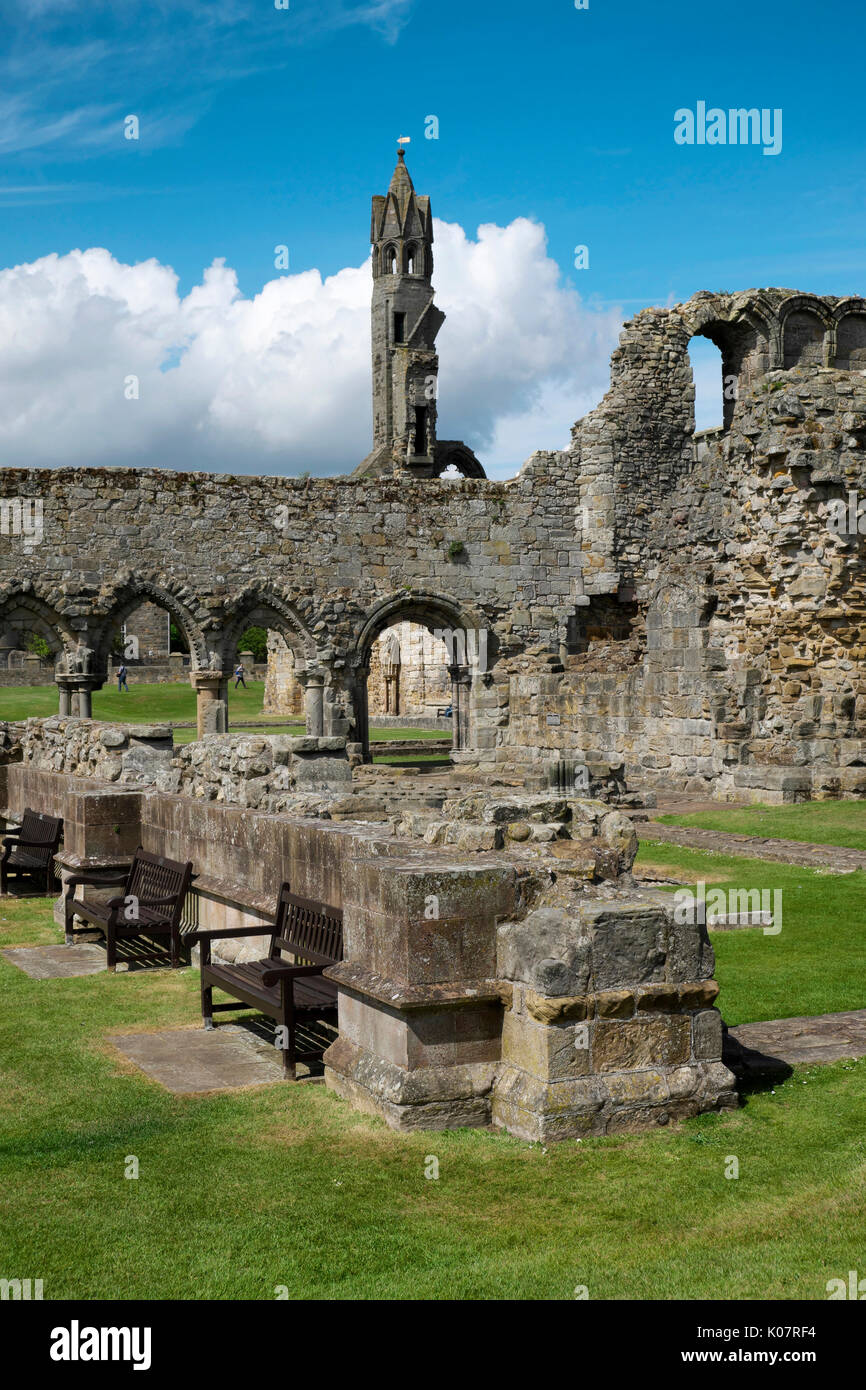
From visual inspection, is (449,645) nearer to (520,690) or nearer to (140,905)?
(520,690)

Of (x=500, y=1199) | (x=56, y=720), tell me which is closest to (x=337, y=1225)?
(x=500, y=1199)

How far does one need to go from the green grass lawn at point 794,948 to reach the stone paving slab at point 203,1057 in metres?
2.25

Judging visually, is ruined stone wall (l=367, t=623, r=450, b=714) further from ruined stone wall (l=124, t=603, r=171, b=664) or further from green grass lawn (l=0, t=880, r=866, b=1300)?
green grass lawn (l=0, t=880, r=866, b=1300)

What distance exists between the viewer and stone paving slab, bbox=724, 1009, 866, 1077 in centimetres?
552

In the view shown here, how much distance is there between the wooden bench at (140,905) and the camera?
807cm

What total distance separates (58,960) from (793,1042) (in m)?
4.81

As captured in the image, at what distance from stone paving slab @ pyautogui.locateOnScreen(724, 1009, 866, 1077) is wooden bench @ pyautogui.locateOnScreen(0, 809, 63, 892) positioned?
6.48m

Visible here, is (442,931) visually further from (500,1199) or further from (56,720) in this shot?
(56,720)

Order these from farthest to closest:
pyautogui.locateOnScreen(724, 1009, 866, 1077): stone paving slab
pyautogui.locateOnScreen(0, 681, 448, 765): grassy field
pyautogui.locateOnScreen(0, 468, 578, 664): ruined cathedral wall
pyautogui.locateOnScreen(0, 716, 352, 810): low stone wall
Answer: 1. pyautogui.locateOnScreen(0, 681, 448, 765): grassy field
2. pyautogui.locateOnScreen(0, 468, 578, 664): ruined cathedral wall
3. pyautogui.locateOnScreen(0, 716, 352, 810): low stone wall
4. pyautogui.locateOnScreen(724, 1009, 866, 1077): stone paving slab

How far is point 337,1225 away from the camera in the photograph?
403cm

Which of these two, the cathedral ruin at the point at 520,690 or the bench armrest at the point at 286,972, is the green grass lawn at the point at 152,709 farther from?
the bench armrest at the point at 286,972

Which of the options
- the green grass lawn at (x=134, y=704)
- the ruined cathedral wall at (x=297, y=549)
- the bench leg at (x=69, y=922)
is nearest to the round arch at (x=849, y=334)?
the ruined cathedral wall at (x=297, y=549)

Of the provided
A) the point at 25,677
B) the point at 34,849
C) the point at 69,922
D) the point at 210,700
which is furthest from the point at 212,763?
the point at 25,677

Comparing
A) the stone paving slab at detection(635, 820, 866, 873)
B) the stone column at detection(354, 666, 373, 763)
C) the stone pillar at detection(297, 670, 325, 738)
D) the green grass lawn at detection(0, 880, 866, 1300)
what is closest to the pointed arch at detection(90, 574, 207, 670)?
the stone pillar at detection(297, 670, 325, 738)
